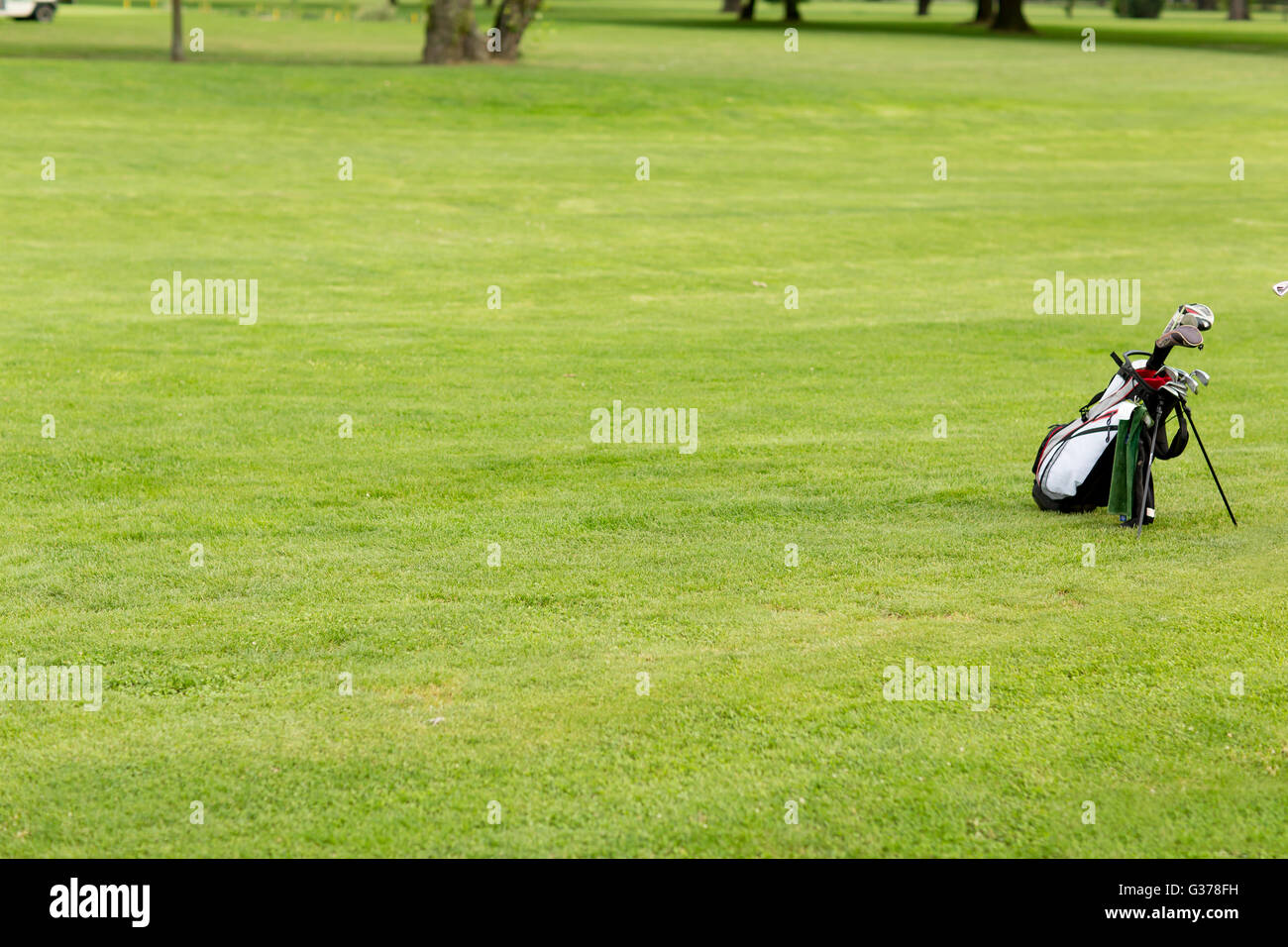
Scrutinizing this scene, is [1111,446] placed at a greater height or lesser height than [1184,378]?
lesser

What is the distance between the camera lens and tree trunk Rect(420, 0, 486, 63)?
134 ft

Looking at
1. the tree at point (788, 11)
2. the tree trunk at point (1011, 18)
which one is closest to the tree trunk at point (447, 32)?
the tree trunk at point (1011, 18)

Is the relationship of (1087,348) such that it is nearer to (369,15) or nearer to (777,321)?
(777,321)

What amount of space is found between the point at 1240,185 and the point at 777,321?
17.8m

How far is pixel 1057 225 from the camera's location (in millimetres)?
25797

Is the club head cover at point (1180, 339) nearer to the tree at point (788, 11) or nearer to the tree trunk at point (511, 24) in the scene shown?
the tree trunk at point (511, 24)

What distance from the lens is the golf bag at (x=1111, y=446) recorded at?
9.20 m

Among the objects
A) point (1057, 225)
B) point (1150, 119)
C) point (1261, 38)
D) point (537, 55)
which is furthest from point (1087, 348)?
point (1261, 38)

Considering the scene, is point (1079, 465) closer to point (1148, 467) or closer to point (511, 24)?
point (1148, 467)

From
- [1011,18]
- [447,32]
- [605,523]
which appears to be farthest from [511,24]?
[1011,18]

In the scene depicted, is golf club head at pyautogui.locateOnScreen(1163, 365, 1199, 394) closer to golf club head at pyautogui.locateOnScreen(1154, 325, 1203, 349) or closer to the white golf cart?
golf club head at pyautogui.locateOnScreen(1154, 325, 1203, 349)

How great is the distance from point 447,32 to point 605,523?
112 feet

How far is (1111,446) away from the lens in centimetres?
962

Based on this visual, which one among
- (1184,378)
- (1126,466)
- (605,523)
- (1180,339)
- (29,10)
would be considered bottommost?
(605,523)
